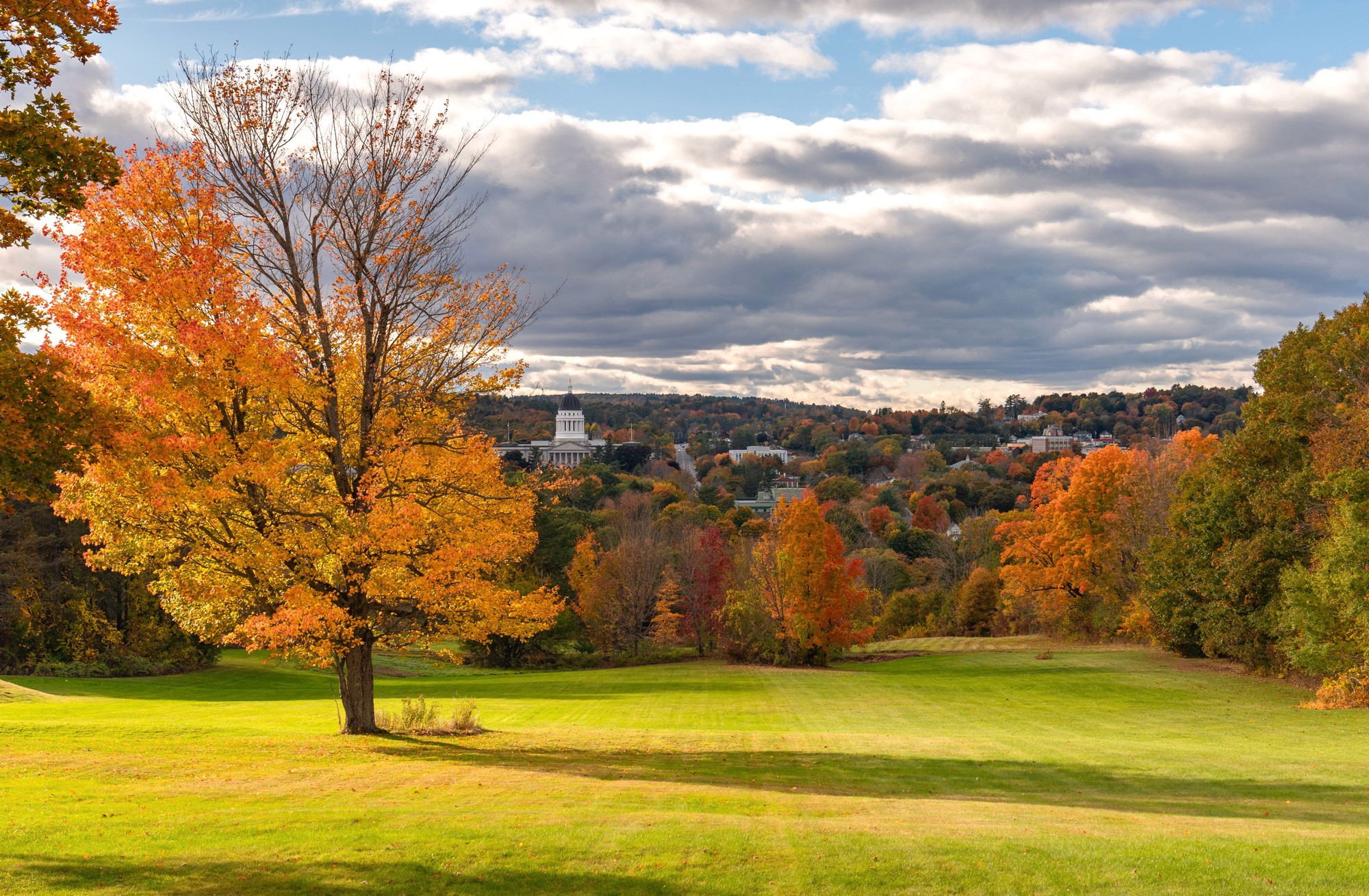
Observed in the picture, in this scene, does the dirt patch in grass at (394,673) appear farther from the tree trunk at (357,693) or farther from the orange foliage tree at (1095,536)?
the orange foliage tree at (1095,536)

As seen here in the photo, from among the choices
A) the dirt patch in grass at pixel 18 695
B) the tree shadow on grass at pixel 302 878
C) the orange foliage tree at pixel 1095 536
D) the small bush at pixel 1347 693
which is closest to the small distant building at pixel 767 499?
the orange foliage tree at pixel 1095 536

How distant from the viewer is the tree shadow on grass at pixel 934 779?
45.2 feet

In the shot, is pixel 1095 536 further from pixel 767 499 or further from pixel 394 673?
pixel 767 499

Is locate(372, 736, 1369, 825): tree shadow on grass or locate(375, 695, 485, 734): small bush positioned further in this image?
locate(375, 695, 485, 734): small bush

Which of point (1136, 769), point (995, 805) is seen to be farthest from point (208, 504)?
point (1136, 769)

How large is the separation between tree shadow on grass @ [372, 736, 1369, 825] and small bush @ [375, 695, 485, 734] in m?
1.12

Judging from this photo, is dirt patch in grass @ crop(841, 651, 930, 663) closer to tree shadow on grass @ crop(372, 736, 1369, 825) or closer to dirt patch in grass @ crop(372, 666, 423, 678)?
dirt patch in grass @ crop(372, 666, 423, 678)

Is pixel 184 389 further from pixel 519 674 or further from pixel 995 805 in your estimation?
pixel 519 674

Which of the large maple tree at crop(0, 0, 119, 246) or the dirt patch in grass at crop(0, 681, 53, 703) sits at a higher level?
the large maple tree at crop(0, 0, 119, 246)

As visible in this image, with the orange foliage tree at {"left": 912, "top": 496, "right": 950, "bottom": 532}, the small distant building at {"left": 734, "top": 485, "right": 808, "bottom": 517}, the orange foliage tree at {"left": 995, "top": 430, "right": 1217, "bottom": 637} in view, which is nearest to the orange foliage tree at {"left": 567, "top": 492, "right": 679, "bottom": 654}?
the orange foliage tree at {"left": 995, "top": 430, "right": 1217, "bottom": 637}

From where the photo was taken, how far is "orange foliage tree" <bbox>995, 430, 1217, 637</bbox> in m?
45.3

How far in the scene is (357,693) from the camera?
19.6m

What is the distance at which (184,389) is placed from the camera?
601 inches

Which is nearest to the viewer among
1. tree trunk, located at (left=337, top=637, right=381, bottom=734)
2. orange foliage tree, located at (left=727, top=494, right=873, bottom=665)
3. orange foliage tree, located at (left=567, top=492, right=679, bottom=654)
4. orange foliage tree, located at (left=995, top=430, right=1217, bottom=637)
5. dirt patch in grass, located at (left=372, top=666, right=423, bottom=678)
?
tree trunk, located at (left=337, top=637, right=381, bottom=734)
